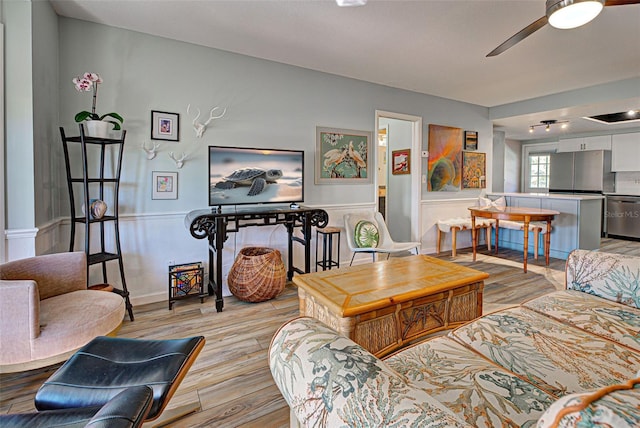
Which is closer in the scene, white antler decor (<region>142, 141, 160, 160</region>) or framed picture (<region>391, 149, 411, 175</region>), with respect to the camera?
white antler decor (<region>142, 141, 160, 160</region>)

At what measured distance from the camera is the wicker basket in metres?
3.04

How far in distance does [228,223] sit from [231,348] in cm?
135

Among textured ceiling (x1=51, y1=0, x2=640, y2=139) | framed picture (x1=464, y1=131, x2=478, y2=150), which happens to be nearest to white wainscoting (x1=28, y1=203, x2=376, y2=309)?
textured ceiling (x1=51, y1=0, x2=640, y2=139)

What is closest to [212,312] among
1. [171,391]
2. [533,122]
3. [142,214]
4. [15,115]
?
[142,214]

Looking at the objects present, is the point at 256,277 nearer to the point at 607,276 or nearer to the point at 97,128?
the point at 97,128

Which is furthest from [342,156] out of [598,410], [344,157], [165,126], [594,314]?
[598,410]

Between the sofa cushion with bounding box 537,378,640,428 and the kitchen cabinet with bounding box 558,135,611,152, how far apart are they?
28.9 ft

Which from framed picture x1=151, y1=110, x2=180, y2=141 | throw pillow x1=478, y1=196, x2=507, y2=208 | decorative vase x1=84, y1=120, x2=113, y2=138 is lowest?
throw pillow x1=478, y1=196, x2=507, y2=208

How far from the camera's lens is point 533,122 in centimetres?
583

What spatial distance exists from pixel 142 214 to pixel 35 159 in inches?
36.4

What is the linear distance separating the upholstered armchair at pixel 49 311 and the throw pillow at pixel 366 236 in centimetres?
250

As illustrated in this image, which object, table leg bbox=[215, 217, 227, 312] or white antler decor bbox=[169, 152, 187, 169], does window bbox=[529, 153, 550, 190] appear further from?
white antler decor bbox=[169, 152, 187, 169]

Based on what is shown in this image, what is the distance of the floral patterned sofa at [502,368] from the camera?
0.61 meters

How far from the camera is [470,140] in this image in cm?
542
